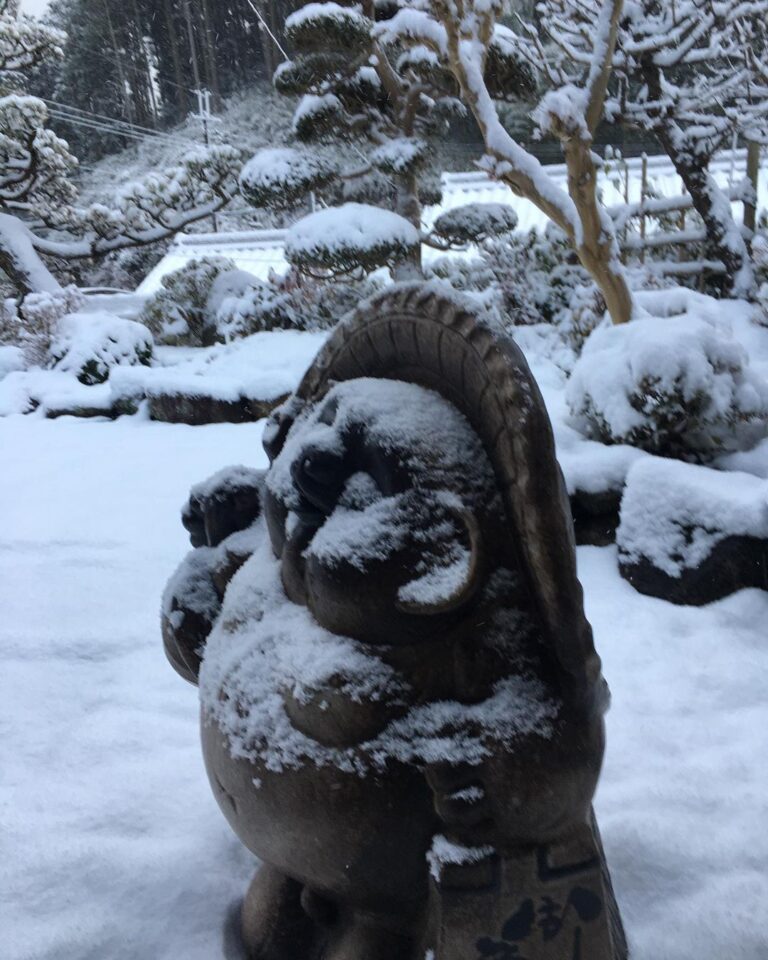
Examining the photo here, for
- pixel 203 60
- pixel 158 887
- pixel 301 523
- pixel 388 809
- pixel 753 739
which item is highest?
pixel 203 60

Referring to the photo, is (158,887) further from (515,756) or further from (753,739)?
(753,739)

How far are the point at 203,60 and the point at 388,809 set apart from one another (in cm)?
1094

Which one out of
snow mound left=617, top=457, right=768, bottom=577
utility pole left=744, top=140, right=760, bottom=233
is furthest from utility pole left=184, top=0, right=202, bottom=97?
snow mound left=617, top=457, right=768, bottom=577

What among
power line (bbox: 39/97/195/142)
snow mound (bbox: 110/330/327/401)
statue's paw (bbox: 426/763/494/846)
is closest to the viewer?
statue's paw (bbox: 426/763/494/846)

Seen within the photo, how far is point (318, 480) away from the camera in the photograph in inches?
31.5

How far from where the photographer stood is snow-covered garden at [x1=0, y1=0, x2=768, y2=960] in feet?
4.00

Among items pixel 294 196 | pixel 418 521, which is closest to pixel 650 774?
pixel 418 521

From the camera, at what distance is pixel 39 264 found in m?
7.62

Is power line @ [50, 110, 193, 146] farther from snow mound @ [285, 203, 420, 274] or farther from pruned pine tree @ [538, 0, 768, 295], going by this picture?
pruned pine tree @ [538, 0, 768, 295]

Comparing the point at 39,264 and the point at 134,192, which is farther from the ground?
the point at 134,192

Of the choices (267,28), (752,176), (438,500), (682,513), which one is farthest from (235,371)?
(267,28)

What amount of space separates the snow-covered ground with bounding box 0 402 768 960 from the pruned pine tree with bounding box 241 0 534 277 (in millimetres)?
2870

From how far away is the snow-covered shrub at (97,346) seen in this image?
555 cm

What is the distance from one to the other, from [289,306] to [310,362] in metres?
4.87
